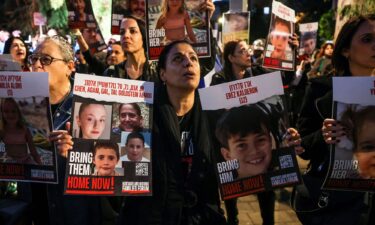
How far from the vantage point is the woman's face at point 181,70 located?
2.52m

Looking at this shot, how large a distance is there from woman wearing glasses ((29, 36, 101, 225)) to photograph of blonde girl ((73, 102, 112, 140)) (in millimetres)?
84

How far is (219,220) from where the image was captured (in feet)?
7.76

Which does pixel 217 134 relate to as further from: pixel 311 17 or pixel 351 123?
pixel 311 17

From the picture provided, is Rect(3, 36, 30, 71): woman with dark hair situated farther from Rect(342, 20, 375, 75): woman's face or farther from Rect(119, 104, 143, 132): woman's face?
Rect(342, 20, 375, 75): woman's face

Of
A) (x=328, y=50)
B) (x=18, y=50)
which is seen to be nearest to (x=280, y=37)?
(x=18, y=50)

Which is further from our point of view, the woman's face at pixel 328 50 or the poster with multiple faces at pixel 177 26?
the woman's face at pixel 328 50

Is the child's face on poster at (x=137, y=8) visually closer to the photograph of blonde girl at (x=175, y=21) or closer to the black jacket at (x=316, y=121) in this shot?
the photograph of blonde girl at (x=175, y=21)

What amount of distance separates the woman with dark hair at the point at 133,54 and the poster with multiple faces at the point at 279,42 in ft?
3.96

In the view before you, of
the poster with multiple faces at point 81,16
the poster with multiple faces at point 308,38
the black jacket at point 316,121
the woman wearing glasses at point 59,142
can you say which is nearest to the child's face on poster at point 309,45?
the poster with multiple faces at point 308,38

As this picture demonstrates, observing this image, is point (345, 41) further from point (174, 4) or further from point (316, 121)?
point (174, 4)

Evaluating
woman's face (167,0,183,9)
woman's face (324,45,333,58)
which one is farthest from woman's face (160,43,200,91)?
woman's face (324,45,333,58)

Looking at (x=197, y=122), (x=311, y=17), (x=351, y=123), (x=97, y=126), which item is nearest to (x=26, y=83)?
(x=97, y=126)

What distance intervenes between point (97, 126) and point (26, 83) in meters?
0.43

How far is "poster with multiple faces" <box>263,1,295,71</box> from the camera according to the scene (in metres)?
4.28
